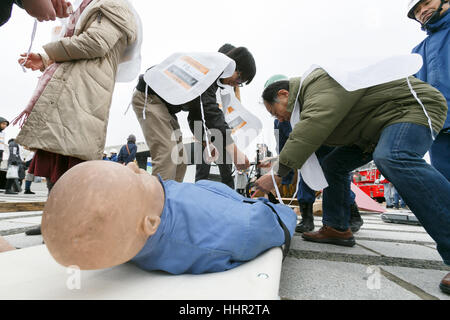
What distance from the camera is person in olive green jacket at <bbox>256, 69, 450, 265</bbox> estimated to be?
35.4 inches

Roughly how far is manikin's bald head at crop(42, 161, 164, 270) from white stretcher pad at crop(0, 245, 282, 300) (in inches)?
4.1

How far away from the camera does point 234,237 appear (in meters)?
0.74

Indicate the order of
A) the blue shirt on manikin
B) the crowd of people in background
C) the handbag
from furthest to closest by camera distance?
the handbag
the crowd of people in background
the blue shirt on manikin

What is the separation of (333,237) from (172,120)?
4.64 feet

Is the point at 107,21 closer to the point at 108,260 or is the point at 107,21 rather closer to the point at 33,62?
the point at 33,62

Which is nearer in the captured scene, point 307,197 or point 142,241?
point 142,241

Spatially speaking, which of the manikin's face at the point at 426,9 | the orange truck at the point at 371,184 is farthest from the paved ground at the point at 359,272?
the orange truck at the point at 371,184

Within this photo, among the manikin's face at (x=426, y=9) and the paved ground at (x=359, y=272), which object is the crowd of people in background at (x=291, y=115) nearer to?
the manikin's face at (x=426, y=9)

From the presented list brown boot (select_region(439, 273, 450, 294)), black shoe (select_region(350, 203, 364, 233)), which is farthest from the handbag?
brown boot (select_region(439, 273, 450, 294))

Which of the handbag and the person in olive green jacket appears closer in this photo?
the person in olive green jacket

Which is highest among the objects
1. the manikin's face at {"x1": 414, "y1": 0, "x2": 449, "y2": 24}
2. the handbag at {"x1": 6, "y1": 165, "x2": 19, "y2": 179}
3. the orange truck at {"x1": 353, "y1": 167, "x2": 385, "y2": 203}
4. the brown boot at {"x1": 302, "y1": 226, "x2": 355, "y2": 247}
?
the manikin's face at {"x1": 414, "y1": 0, "x2": 449, "y2": 24}

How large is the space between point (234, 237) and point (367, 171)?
12.9 meters

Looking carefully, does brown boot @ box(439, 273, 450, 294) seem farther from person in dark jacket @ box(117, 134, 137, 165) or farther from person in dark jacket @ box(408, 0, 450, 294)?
person in dark jacket @ box(117, 134, 137, 165)
